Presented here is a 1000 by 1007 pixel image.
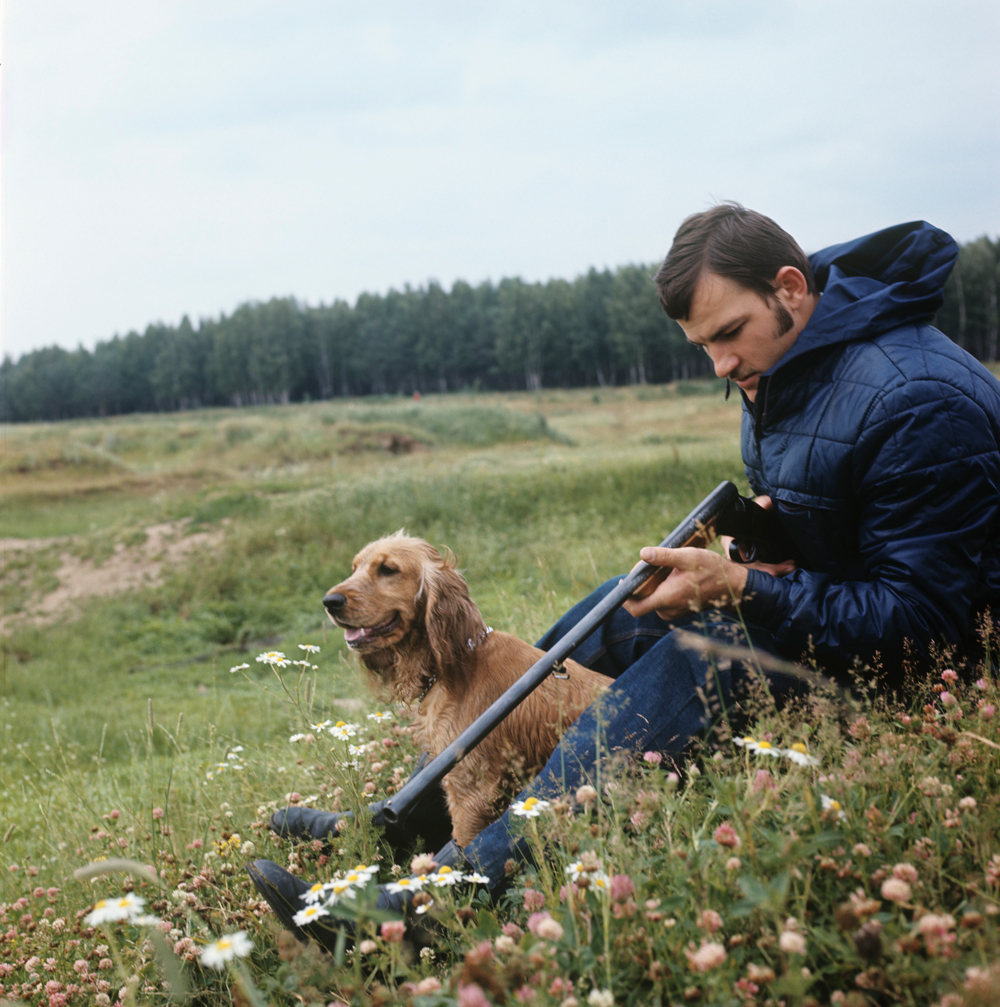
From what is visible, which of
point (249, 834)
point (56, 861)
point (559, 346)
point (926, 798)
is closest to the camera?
point (926, 798)

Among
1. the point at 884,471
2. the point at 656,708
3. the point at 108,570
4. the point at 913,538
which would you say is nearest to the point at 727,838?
the point at 656,708

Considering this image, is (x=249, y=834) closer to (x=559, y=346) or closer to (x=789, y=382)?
(x=789, y=382)

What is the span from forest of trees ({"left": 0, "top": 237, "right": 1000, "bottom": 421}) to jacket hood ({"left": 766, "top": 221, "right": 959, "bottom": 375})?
231 feet

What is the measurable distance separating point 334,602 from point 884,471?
2249mm

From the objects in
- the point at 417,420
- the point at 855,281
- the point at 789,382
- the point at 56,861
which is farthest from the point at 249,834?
the point at 417,420

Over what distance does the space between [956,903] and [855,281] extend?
7.22 ft

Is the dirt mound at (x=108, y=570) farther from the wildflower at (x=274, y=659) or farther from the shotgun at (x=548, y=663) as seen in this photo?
the shotgun at (x=548, y=663)

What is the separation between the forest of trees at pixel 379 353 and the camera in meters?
77.0

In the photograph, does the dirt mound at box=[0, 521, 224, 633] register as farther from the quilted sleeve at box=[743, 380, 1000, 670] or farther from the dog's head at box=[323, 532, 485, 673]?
the quilted sleeve at box=[743, 380, 1000, 670]

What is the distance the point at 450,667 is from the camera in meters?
3.21

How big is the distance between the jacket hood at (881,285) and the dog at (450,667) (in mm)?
1629

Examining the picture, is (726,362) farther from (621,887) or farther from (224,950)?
(224,950)

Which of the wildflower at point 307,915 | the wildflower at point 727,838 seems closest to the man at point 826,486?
the wildflower at point 307,915

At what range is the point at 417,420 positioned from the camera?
3878 cm
